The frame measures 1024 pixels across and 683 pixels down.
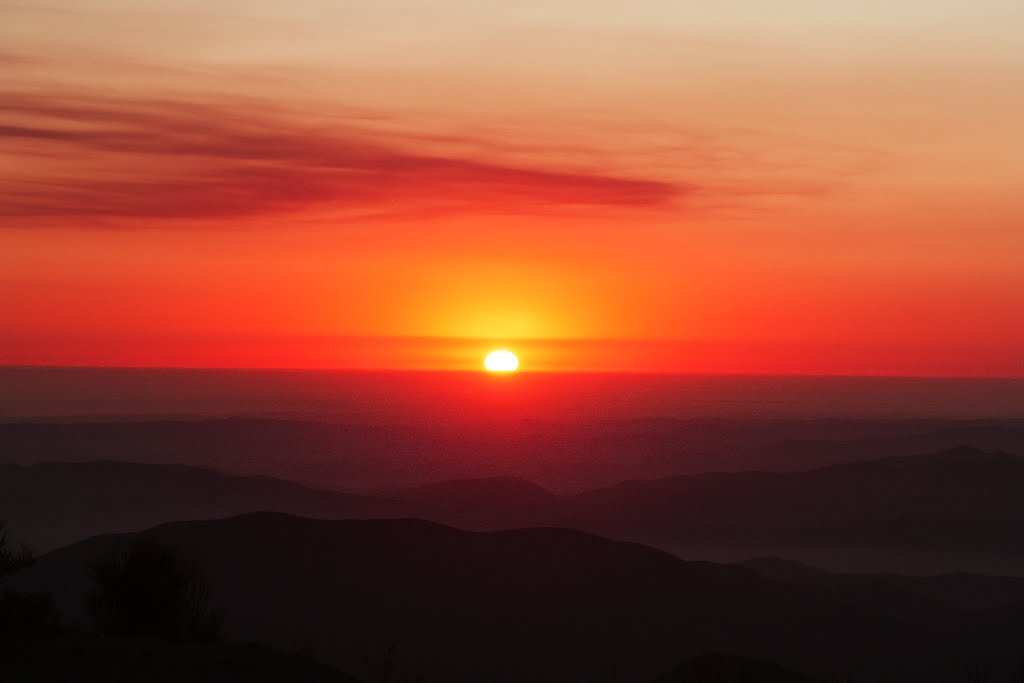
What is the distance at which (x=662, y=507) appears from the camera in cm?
8981

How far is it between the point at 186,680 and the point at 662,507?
246 ft

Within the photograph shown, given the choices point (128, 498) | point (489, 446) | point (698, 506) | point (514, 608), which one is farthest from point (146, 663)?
point (489, 446)

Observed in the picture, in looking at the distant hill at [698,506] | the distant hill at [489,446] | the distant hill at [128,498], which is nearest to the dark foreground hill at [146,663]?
the distant hill at [698,506]

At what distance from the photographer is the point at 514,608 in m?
40.1

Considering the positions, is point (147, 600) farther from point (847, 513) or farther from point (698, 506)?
point (847, 513)

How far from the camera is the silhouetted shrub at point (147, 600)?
65.8 feet

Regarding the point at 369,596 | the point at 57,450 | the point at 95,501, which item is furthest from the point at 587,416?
the point at 369,596

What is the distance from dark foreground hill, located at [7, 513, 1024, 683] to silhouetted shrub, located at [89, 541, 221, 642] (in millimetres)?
11705

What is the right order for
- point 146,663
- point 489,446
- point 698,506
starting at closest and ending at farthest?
1. point 146,663
2. point 698,506
3. point 489,446

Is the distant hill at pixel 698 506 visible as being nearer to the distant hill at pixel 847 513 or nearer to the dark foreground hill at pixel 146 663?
the distant hill at pixel 847 513

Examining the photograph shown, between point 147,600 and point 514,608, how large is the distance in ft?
67.8

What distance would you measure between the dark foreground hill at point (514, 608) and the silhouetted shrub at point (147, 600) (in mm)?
11705

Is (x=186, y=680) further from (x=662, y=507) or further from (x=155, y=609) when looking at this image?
(x=662, y=507)

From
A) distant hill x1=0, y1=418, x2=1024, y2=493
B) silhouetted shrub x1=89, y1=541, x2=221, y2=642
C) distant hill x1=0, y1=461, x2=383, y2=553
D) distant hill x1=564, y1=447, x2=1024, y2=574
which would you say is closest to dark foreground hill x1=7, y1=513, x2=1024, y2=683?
silhouetted shrub x1=89, y1=541, x2=221, y2=642
